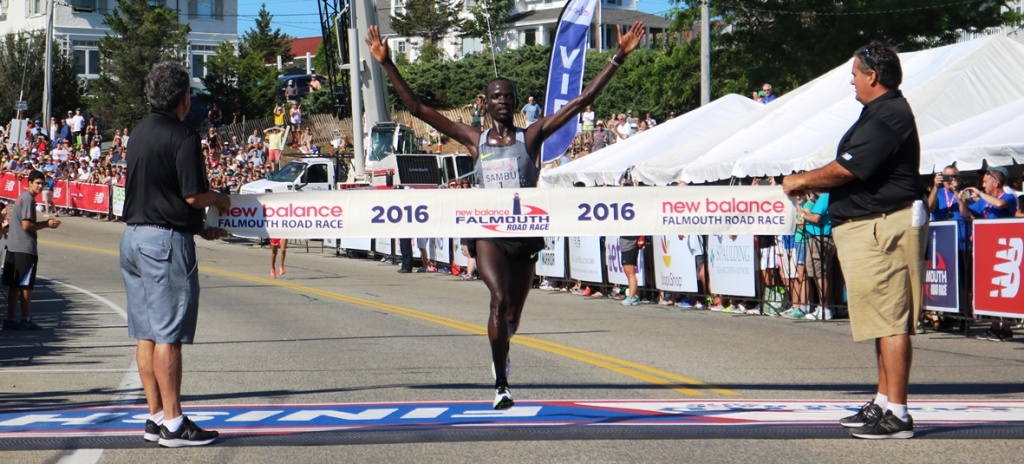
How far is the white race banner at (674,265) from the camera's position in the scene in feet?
64.1

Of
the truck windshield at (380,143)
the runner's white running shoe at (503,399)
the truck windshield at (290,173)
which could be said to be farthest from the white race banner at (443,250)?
the runner's white running shoe at (503,399)

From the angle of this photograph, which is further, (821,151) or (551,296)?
(551,296)

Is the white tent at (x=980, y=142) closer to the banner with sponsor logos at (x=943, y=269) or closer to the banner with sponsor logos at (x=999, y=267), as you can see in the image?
the banner with sponsor logos at (x=943, y=269)

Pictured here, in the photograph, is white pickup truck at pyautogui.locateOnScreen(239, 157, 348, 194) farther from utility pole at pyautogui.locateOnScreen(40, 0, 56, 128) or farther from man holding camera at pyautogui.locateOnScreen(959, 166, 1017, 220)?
man holding camera at pyautogui.locateOnScreen(959, 166, 1017, 220)

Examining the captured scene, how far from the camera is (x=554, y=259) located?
23688 millimetres

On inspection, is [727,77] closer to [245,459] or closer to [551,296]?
[551,296]

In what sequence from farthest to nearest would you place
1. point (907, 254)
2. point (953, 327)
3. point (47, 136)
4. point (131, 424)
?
point (47, 136) < point (953, 327) < point (131, 424) < point (907, 254)

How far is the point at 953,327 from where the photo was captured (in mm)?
15492

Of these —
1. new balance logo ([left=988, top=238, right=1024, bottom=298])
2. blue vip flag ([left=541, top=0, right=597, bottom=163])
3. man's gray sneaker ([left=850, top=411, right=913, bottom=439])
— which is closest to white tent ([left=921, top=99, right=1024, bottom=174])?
new balance logo ([left=988, top=238, right=1024, bottom=298])

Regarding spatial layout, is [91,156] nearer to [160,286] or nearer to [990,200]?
[990,200]

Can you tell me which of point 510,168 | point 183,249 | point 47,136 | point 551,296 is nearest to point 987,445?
point 510,168

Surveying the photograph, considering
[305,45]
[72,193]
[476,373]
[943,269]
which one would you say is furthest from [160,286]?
[305,45]

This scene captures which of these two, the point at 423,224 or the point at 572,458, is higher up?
the point at 423,224

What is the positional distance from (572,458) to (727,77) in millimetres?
34146
